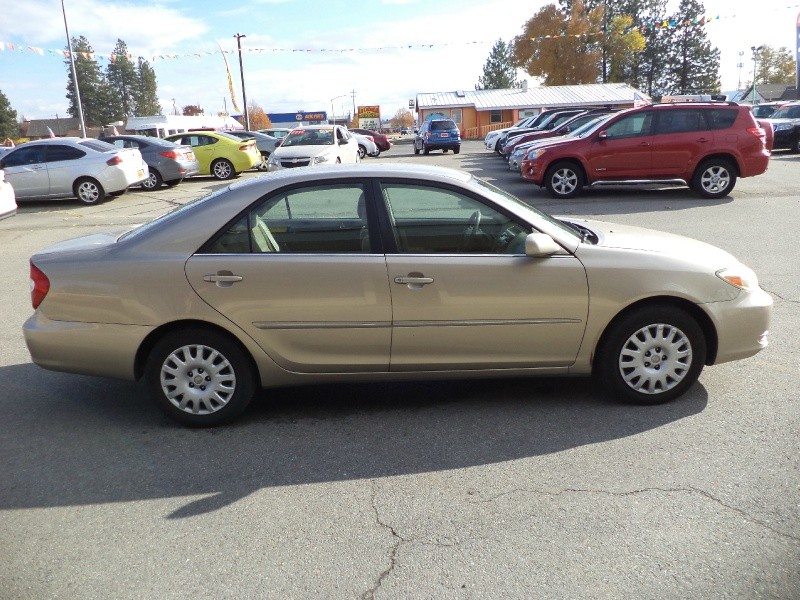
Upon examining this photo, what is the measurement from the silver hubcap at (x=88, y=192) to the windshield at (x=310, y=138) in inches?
204

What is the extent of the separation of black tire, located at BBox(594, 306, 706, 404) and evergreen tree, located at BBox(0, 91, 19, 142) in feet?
318

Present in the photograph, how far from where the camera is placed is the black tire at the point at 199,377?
399cm

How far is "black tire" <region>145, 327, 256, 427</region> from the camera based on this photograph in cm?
399

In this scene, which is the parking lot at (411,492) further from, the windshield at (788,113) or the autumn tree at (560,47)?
the autumn tree at (560,47)

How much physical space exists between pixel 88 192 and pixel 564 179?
34.4 ft

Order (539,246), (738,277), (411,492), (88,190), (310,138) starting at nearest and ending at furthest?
(411,492) < (539,246) < (738,277) < (88,190) < (310,138)

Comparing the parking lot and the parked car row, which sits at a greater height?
the parked car row

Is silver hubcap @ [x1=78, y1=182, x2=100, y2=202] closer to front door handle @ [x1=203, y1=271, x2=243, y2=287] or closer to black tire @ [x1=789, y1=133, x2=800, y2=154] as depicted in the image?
front door handle @ [x1=203, y1=271, x2=243, y2=287]

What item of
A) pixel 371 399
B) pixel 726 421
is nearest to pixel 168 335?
pixel 371 399

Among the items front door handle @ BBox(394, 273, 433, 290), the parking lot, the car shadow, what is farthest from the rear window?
front door handle @ BBox(394, 273, 433, 290)

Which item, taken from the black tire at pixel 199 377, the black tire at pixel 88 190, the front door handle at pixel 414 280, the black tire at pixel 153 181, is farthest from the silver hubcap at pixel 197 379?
the black tire at pixel 153 181

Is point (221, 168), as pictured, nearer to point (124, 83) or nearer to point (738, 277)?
point (738, 277)

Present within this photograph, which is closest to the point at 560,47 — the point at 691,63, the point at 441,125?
the point at 691,63

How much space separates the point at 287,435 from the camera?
13.2ft
